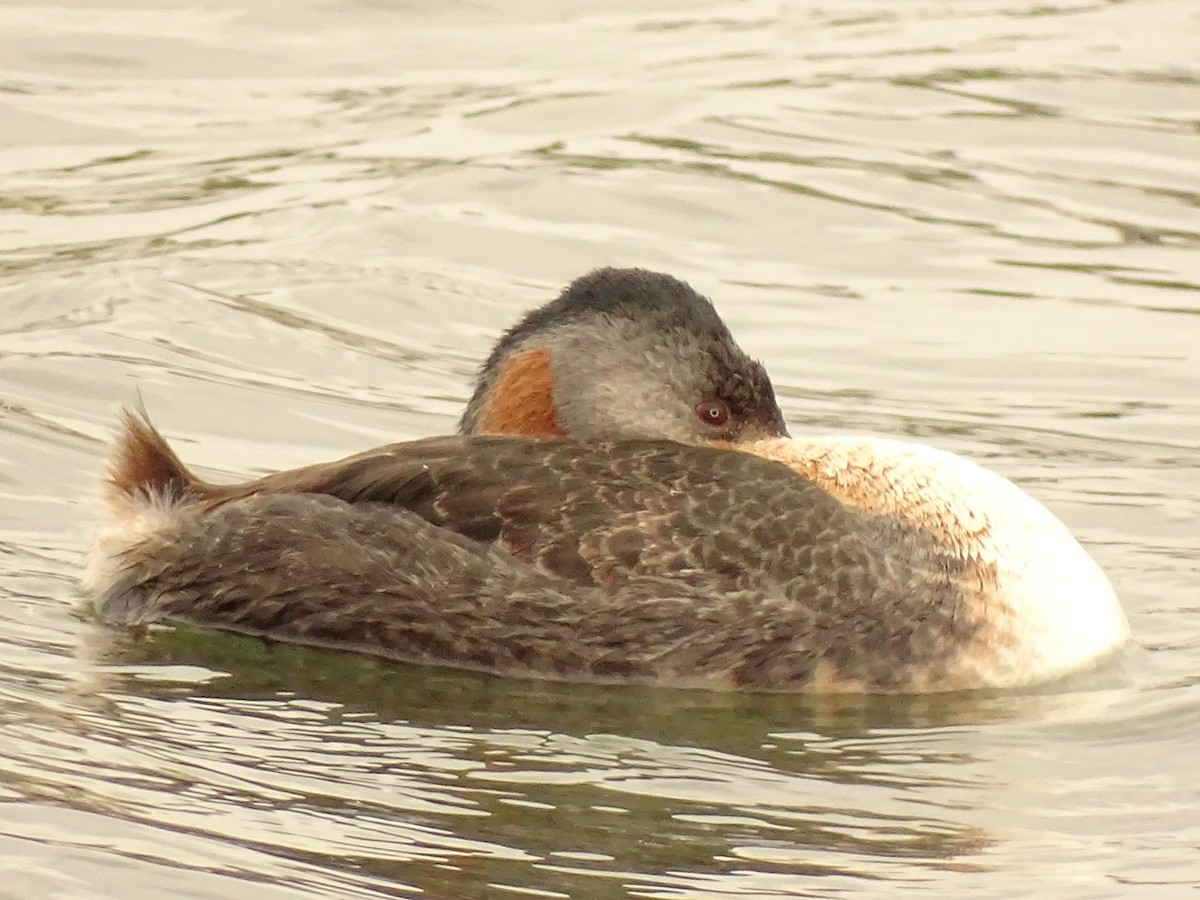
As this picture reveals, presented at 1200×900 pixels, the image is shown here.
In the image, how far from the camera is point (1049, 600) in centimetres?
769

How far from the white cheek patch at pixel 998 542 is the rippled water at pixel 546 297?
0.60 ft

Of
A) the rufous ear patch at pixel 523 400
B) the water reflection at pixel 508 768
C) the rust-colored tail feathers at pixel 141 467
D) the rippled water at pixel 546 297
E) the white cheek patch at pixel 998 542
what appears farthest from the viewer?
the rust-colored tail feathers at pixel 141 467

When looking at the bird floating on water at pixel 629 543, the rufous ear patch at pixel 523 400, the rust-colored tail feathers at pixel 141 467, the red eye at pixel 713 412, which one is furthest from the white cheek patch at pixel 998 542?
the rust-colored tail feathers at pixel 141 467

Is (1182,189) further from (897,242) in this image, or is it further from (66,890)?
(66,890)

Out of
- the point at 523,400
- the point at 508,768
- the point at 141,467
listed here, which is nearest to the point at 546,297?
the point at 523,400

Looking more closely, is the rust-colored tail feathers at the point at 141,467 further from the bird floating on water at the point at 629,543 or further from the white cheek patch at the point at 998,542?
the white cheek patch at the point at 998,542

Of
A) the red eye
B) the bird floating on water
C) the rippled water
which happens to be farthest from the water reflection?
the red eye

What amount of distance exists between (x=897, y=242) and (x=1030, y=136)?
1.98 m

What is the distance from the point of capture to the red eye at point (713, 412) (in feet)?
26.1

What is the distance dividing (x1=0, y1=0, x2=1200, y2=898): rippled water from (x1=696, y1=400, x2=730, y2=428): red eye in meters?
1.00

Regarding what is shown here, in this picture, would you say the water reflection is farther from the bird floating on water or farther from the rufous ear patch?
the rufous ear patch

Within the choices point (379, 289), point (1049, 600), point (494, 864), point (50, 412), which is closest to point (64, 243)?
point (379, 289)

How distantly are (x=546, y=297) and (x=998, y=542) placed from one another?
4757 mm

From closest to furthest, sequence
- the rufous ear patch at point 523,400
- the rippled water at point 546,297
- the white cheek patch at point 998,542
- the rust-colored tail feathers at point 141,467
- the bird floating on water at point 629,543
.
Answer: the rippled water at point 546,297, the bird floating on water at point 629,543, the white cheek patch at point 998,542, the rufous ear patch at point 523,400, the rust-colored tail feathers at point 141,467
